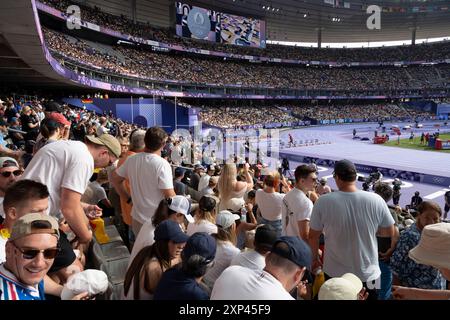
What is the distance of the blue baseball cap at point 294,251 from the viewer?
2.15 metres

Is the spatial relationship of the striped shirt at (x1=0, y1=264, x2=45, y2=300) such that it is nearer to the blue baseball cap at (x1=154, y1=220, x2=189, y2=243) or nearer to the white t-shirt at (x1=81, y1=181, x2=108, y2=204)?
the blue baseball cap at (x1=154, y1=220, x2=189, y2=243)

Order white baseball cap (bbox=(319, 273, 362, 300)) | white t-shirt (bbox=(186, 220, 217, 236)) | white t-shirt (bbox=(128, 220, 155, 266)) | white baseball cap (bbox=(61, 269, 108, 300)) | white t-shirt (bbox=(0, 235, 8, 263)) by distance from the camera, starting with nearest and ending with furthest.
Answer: white baseball cap (bbox=(319, 273, 362, 300)), white baseball cap (bbox=(61, 269, 108, 300)), white t-shirt (bbox=(0, 235, 8, 263)), white t-shirt (bbox=(128, 220, 155, 266)), white t-shirt (bbox=(186, 220, 217, 236))

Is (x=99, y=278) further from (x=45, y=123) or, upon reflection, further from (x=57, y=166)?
(x=45, y=123)

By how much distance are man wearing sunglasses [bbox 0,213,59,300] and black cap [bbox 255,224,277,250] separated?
160cm

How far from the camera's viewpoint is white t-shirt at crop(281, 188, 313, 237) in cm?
419

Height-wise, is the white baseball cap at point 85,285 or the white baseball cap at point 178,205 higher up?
the white baseball cap at point 178,205

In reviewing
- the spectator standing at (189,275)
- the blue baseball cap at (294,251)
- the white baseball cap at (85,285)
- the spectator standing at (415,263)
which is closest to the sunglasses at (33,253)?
the white baseball cap at (85,285)

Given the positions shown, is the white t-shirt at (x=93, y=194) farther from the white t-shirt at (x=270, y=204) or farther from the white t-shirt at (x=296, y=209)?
the white t-shirt at (x=296, y=209)

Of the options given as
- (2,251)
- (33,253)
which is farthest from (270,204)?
(33,253)

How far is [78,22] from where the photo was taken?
37906 millimetres

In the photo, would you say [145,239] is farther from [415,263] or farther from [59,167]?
[415,263]

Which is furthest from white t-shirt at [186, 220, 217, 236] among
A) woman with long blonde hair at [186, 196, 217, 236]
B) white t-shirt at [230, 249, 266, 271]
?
white t-shirt at [230, 249, 266, 271]

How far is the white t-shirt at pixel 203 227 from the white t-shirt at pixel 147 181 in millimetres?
534
